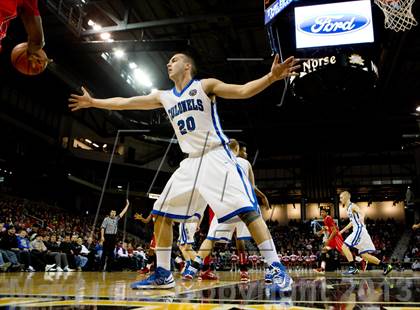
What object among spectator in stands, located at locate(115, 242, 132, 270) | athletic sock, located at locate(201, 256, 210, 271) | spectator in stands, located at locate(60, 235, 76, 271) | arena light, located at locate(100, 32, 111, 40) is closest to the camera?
athletic sock, located at locate(201, 256, 210, 271)

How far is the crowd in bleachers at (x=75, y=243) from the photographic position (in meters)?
9.01

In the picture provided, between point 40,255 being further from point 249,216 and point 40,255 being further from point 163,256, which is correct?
point 249,216

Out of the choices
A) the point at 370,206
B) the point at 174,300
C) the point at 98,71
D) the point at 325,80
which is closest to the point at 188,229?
the point at 174,300

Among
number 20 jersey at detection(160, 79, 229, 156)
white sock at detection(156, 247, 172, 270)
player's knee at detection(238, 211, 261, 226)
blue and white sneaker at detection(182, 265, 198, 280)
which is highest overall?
number 20 jersey at detection(160, 79, 229, 156)

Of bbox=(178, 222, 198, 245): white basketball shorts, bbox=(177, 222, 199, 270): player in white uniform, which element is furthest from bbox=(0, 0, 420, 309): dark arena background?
bbox=(178, 222, 198, 245): white basketball shorts

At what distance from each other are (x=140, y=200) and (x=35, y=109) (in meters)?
10.7

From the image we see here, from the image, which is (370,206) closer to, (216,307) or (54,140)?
(54,140)

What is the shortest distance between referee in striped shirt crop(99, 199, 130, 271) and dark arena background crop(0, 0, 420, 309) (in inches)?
17.8

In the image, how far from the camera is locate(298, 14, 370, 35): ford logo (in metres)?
7.75

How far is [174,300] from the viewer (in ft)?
6.72

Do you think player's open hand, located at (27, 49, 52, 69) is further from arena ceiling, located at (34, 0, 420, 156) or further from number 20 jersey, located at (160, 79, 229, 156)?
arena ceiling, located at (34, 0, 420, 156)

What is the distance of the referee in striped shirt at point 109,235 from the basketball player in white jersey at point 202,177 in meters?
6.23

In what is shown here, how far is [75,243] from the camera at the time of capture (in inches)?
430

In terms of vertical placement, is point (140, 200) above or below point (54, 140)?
below
